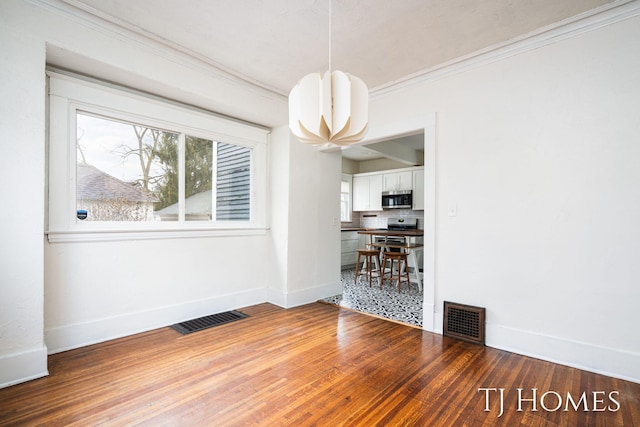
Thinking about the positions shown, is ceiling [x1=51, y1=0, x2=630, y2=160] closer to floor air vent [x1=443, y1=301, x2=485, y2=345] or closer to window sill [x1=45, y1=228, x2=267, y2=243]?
window sill [x1=45, y1=228, x2=267, y2=243]

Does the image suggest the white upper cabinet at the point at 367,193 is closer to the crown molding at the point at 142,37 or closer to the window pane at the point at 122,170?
the crown molding at the point at 142,37

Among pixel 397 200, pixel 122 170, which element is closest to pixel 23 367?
pixel 122 170

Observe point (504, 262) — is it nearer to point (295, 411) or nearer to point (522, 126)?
Answer: point (522, 126)

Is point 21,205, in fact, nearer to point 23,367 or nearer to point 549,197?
point 23,367

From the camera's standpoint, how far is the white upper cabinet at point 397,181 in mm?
6891

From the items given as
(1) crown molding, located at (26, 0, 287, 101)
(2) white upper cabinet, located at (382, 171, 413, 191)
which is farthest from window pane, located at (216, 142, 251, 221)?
(2) white upper cabinet, located at (382, 171, 413, 191)

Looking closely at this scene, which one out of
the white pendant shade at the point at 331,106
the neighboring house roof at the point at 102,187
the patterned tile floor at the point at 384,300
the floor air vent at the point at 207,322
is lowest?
the patterned tile floor at the point at 384,300

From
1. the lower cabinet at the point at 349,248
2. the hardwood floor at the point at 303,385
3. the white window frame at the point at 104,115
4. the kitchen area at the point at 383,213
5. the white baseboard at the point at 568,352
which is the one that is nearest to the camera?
the hardwood floor at the point at 303,385

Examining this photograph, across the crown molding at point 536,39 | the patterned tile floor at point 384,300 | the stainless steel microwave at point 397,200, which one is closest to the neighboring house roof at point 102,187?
the patterned tile floor at point 384,300

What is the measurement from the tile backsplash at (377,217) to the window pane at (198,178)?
15.3 feet

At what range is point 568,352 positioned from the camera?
2379 mm

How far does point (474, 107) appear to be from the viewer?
9.52 ft

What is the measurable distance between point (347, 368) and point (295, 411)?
63 cm

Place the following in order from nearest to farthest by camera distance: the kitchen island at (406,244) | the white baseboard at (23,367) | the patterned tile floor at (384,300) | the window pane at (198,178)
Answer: the white baseboard at (23,367), the window pane at (198,178), the patterned tile floor at (384,300), the kitchen island at (406,244)
